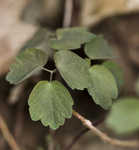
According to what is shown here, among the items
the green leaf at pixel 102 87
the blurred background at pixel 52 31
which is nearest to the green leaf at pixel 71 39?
the green leaf at pixel 102 87

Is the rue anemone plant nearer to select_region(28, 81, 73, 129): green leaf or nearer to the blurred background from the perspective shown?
select_region(28, 81, 73, 129): green leaf

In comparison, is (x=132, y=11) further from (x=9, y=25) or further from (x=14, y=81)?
(x=14, y=81)

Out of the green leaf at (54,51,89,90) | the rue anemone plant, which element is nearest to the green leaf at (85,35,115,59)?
the rue anemone plant

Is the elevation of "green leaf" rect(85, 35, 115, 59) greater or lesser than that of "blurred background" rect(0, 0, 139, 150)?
greater

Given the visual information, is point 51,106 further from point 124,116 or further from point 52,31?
point 52,31

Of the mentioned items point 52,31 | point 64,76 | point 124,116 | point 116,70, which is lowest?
point 124,116

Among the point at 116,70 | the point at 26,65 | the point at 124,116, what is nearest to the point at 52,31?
the point at 124,116
